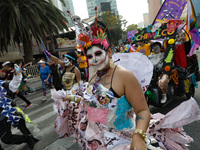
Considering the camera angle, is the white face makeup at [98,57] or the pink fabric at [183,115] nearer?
the pink fabric at [183,115]

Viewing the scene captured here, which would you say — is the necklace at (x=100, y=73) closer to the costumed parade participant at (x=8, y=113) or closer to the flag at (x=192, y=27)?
the costumed parade participant at (x=8, y=113)

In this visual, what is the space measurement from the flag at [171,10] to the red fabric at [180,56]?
1172mm

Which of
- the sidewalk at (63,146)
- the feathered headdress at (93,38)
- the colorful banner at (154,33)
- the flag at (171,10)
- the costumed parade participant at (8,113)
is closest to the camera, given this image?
the feathered headdress at (93,38)

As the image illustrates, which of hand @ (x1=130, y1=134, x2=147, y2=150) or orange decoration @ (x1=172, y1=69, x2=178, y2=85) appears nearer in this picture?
hand @ (x1=130, y1=134, x2=147, y2=150)

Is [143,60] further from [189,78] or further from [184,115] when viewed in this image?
[189,78]

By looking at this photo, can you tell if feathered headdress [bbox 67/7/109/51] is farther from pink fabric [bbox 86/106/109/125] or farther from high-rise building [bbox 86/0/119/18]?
pink fabric [bbox 86/106/109/125]

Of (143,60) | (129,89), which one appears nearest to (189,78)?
(143,60)

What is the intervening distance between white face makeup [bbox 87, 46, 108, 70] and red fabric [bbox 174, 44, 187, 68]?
11.9ft

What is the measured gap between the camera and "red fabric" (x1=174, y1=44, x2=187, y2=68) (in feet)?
15.1

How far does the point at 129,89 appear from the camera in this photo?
1453 millimetres

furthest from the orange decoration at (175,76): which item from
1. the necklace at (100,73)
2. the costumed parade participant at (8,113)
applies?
the costumed parade participant at (8,113)

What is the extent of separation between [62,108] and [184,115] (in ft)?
4.44

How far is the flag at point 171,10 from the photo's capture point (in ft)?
16.5

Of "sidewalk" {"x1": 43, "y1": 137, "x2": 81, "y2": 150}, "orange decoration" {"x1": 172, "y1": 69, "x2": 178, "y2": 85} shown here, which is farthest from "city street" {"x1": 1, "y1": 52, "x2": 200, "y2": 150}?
"orange decoration" {"x1": 172, "y1": 69, "x2": 178, "y2": 85}
